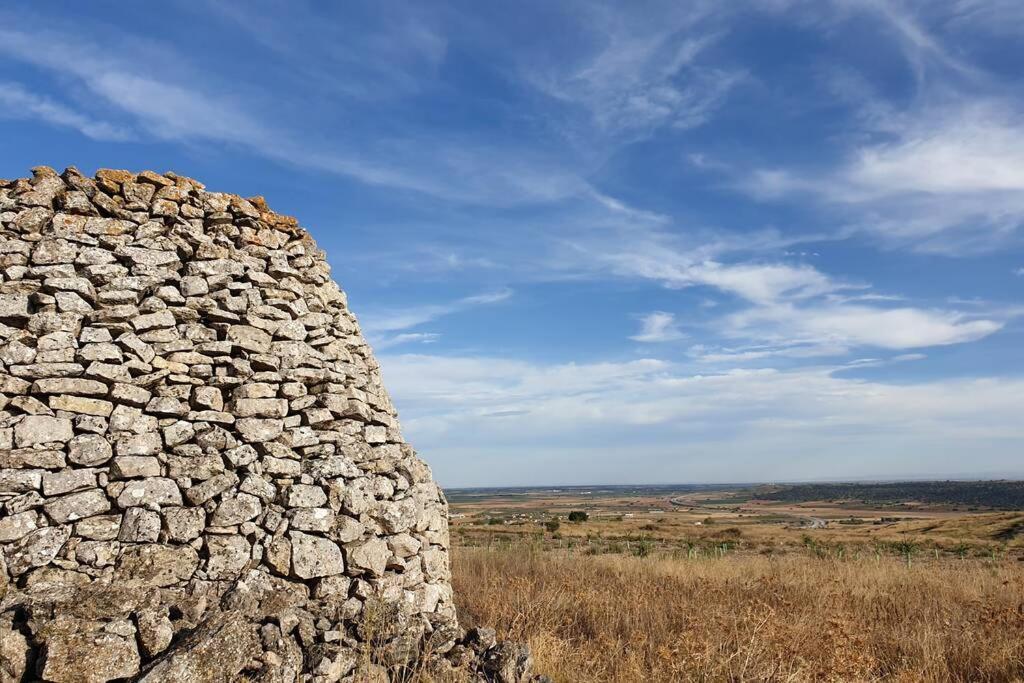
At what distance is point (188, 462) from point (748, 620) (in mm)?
5479

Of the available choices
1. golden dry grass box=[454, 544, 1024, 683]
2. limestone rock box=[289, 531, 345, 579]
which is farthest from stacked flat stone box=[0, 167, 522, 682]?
golden dry grass box=[454, 544, 1024, 683]

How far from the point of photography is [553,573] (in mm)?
10875

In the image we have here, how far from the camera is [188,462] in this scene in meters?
5.60

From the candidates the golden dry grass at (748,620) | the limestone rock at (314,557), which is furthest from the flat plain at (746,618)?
the limestone rock at (314,557)

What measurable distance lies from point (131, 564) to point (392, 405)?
10.7ft

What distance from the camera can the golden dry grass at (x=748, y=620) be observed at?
594cm

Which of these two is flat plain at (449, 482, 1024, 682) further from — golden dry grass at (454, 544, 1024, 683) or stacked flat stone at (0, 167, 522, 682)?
stacked flat stone at (0, 167, 522, 682)

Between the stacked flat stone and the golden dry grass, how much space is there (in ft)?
5.39

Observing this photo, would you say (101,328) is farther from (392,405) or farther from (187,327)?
(392,405)

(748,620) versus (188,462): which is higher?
(188,462)

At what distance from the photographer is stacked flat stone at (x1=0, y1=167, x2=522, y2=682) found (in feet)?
14.7

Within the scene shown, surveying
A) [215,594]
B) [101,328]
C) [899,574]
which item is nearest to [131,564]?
[215,594]

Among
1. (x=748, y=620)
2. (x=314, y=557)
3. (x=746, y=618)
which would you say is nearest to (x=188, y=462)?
(x=314, y=557)

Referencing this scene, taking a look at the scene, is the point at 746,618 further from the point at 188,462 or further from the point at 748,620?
the point at 188,462
